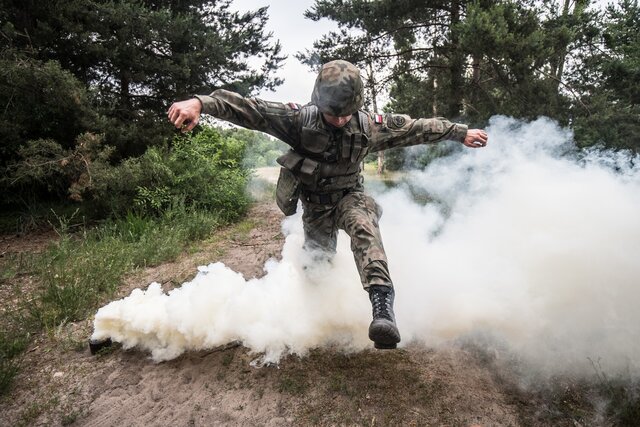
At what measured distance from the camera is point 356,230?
310 cm

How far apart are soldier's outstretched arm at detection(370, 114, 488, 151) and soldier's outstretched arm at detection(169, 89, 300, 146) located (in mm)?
740

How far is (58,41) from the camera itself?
7504 mm

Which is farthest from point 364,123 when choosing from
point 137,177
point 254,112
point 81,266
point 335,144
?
point 137,177

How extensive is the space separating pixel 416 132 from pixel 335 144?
802mm

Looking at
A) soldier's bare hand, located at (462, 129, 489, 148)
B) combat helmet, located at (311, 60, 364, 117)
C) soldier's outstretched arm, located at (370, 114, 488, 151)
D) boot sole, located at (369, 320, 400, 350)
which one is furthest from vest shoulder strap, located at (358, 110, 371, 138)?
boot sole, located at (369, 320, 400, 350)

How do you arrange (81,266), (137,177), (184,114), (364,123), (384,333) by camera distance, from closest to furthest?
1. (384,333)
2. (184,114)
3. (364,123)
4. (81,266)
5. (137,177)

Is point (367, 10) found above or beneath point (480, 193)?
above

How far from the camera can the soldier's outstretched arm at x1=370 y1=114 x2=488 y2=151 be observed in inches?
138

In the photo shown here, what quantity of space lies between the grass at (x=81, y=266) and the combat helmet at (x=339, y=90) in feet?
11.1

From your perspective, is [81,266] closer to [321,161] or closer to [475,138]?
[321,161]

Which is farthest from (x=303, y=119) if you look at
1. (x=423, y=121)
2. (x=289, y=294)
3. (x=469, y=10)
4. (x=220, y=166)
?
(x=220, y=166)

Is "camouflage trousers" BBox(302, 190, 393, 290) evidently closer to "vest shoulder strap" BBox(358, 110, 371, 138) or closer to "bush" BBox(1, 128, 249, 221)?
"vest shoulder strap" BBox(358, 110, 371, 138)

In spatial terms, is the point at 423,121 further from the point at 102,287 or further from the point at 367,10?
the point at 367,10

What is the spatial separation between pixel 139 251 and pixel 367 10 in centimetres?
723
